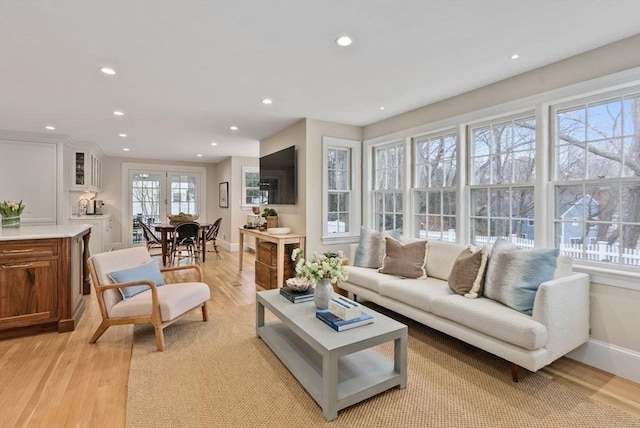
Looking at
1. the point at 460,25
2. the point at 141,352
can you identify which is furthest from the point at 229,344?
the point at 460,25

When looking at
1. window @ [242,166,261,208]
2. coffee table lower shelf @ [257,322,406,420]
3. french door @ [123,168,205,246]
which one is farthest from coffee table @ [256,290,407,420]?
french door @ [123,168,205,246]

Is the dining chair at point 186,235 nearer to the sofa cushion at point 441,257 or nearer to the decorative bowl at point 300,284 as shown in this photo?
the decorative bowl at point 300,284

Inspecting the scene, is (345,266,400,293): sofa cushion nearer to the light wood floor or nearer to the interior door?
the light wood floor

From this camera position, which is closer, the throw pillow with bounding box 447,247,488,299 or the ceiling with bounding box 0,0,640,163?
the ceiling with bounding box 0,0,640,163

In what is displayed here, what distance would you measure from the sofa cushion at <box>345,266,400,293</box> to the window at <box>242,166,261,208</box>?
15.7ft

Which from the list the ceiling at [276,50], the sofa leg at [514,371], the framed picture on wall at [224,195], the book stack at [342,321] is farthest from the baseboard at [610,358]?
the framed picture on wall at [224,195]

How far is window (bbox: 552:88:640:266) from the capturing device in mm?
2373

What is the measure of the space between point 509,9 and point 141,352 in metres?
3.66

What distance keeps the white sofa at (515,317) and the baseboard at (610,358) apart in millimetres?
119

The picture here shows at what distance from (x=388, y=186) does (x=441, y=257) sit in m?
1.55

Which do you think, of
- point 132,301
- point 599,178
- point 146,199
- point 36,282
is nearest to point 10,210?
point 36,282

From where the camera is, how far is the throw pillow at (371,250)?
150 inches

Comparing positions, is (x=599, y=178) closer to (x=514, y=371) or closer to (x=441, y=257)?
(x=441, y=257)

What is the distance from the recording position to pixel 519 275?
7.91 ft
